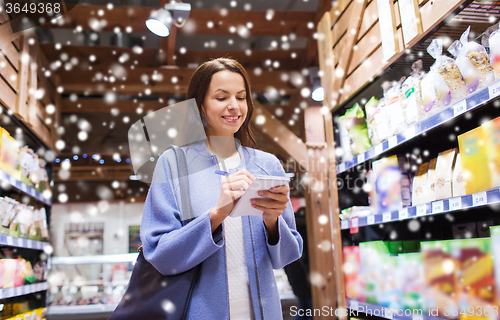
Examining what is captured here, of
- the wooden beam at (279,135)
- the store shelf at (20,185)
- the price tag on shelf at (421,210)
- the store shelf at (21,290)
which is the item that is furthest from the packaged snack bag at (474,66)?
the store shelf at (21,290)

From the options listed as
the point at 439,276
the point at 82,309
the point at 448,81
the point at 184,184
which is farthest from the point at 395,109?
the point at 82,309

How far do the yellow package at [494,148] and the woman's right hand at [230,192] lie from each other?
80cm

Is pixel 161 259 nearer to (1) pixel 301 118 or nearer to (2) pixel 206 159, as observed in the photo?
(2) pixel 206 159

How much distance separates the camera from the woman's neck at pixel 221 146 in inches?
49.0

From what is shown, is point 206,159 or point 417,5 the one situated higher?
point 417,5

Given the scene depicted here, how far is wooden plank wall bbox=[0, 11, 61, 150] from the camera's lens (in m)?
2.61

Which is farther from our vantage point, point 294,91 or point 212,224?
point 294,91

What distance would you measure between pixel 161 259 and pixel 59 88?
3.87m

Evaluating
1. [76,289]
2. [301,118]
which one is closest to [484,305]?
[301,118]

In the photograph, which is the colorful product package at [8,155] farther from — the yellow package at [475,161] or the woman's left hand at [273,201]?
the yellow package at [475,161]

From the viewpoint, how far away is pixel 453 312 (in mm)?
1318

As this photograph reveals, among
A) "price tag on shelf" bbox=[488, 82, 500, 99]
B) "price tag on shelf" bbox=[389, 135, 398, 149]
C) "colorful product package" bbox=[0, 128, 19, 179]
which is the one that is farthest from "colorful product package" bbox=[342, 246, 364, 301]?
"colorful product package" bbox=[0, 128, 19, 179]

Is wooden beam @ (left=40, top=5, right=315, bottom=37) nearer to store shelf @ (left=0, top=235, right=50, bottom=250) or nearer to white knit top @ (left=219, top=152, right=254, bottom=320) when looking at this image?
store shelf @ (left=0, top=235, right=50, bottom=250)

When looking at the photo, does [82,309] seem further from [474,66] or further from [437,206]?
[474,66]
